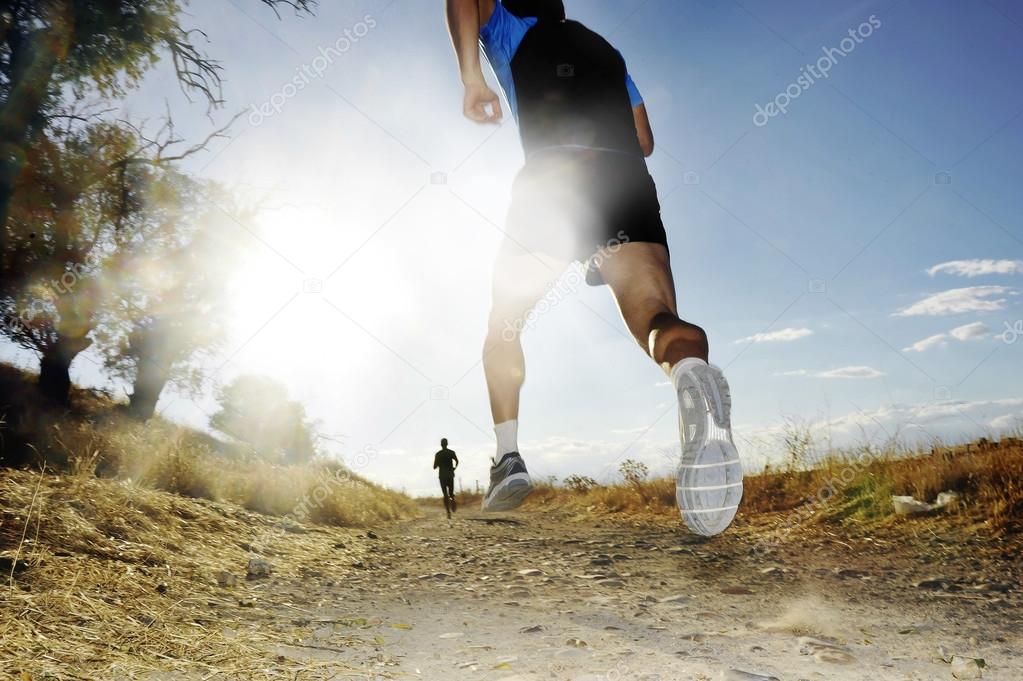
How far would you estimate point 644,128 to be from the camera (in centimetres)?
323

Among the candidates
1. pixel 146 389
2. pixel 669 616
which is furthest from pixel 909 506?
pixel 146 389

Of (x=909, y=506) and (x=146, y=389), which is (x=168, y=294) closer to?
(x=146, y=389)

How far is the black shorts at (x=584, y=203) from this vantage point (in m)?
2.24

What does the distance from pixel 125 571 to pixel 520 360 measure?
7.54 feet

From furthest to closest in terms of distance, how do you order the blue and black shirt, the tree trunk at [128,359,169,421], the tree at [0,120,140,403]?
the tree trunk at [128,359,169,421]
the tree at [0,120,140,403]
the blue and black shirt

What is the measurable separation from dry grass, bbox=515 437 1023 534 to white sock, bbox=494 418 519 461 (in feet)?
11.5

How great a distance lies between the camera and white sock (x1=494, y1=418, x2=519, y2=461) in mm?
2789

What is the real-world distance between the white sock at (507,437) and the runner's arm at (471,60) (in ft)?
4.45

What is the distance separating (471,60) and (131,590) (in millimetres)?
2870

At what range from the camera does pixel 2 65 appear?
26.4ft

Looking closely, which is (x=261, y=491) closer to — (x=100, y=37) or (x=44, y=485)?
(x=44, y=485)

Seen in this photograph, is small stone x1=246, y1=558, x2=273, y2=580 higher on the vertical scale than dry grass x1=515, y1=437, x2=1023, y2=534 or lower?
lower

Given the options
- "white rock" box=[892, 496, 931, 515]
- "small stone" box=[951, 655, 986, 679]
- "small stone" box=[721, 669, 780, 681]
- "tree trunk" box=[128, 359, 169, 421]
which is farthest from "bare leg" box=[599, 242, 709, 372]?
"tree trunk" box=[128, 359, 169, 421]

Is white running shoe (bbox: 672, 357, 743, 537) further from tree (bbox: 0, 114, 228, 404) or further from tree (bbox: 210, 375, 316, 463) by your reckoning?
tree (bbox: 210, 375, 316, 463)
